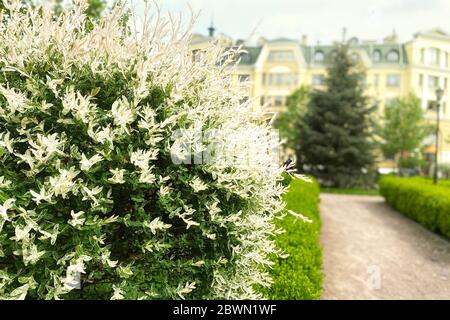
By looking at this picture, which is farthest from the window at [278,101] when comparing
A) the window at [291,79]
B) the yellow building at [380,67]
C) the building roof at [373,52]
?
the building roof at [373,52]

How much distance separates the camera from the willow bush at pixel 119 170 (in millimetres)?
2590

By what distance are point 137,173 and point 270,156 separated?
90 cm

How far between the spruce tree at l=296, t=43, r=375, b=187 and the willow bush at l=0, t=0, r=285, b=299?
22.8 metres

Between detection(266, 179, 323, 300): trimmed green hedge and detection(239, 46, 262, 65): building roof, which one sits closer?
detection(266, 179, 323, 300): trimmed green hedge

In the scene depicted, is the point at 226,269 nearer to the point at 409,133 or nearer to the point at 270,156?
the point at 270,156

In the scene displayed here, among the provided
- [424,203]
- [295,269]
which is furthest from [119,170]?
[424,203]

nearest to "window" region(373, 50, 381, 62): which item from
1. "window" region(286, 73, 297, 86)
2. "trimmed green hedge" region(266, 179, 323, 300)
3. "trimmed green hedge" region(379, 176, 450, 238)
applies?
"window" region(286, 73, 297, 86)

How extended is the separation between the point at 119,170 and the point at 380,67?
50322 millimetres

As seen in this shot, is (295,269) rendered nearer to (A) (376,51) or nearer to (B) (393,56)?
(A) (376,51)

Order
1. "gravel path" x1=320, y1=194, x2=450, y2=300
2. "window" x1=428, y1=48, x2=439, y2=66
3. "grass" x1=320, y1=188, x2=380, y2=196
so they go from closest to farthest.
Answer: "gravel path" x1=320, y1=194, x2=450, y2=300
"grass" x1=320, y1=188, x2=380, y2=196
"window" x1=428, y1=48, x2=439, y2=66

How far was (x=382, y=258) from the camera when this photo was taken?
961 centimetres

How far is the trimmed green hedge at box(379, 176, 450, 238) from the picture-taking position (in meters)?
11.6

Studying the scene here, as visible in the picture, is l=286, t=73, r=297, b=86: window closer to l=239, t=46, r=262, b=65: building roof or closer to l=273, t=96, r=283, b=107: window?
l=273, t=96, r=283, b=107: window

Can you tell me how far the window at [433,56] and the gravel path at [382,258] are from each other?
121 feet
